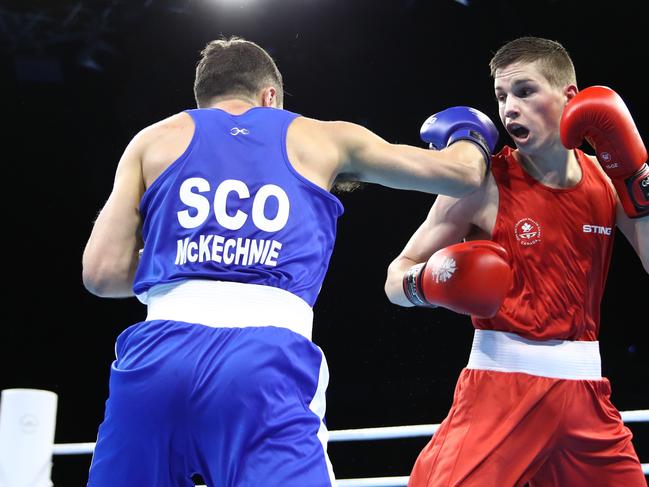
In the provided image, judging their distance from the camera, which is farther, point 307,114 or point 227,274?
point 307,114

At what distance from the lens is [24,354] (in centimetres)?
849

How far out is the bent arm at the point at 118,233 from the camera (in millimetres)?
2014

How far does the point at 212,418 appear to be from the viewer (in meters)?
1.73

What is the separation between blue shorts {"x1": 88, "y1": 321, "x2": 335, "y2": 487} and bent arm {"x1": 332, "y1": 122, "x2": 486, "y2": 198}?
0.55 metres

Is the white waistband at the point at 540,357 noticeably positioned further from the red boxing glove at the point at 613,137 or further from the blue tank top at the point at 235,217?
the blue tank top at the point at 235,217

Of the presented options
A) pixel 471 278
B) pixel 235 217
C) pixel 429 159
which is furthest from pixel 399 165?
pixel 235 217

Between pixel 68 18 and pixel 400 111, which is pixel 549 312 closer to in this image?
pixel 400 111

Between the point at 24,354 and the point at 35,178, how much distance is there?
175 cm

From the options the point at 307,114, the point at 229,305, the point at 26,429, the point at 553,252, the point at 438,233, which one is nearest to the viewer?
the point at 26,429

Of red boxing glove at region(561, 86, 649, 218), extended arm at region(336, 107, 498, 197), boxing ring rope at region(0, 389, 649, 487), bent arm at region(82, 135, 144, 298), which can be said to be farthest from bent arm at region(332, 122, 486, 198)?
boxing ring rope at region(0, 389, 649, 487)

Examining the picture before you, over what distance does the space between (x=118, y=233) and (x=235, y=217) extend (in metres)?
0.32

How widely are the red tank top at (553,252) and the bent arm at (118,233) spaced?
1.10 metres

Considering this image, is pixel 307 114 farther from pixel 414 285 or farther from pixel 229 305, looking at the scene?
pixel 229 305

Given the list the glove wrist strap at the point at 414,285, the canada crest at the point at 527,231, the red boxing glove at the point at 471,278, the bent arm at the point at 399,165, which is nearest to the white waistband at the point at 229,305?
the bent arm at the point at 399,165
